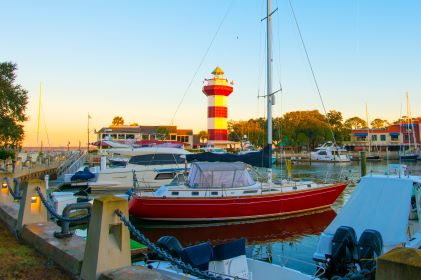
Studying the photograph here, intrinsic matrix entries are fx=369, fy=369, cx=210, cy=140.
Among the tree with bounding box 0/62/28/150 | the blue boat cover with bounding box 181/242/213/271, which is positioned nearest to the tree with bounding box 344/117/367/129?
the tree with bounding box 0/62/28/150

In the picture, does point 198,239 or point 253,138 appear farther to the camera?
point 253,138

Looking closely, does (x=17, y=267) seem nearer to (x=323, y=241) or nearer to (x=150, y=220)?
(x=323, y=241)

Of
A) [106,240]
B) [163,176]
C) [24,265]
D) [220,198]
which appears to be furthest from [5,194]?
[163,176]

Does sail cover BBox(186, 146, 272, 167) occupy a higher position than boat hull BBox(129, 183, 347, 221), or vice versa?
sail cover BBox(186, 146, 272, 167)

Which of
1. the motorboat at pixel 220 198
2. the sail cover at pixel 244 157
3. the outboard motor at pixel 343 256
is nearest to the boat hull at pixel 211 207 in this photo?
the motorboat at pixel 220 198

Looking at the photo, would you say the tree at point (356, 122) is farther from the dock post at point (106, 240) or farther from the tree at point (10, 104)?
the dock post at point (106, 240)

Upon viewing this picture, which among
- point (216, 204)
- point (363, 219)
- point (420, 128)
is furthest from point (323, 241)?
point (420, 128)

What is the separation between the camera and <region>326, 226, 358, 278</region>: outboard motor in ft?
26.1

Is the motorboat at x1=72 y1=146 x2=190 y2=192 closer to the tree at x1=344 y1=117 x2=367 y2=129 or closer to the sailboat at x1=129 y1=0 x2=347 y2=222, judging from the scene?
the sailboat at x1=129 y1=0 x2=347 y2=222

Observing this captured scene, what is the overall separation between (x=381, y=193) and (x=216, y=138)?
51547 millimetres

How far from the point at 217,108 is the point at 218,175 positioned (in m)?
44.5

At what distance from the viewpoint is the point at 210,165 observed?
17500mm

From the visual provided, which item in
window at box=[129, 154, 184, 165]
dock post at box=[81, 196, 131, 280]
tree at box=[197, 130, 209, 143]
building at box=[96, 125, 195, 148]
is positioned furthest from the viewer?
tree at box=[197, 130, 209, 143]

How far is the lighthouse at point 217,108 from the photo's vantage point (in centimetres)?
6112
